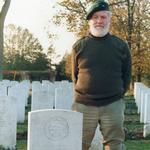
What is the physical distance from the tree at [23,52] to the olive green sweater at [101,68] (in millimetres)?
53791

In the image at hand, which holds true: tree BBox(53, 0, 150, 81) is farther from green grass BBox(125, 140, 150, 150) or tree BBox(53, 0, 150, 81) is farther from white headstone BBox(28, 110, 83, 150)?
white headstone BBox(28, 110, 83, 150)

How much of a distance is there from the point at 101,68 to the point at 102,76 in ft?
0.30

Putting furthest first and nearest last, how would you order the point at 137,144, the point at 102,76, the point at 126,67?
the point at 137,144
the point at 126,67
the point at 102,76

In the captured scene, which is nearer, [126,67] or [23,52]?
[126,67]

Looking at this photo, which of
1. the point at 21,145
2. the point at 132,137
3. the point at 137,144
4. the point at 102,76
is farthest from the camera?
the point at 132,137

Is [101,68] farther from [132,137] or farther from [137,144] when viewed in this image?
[132,137]

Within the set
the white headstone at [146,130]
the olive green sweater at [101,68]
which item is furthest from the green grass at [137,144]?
the olive green sweater at [101,68]

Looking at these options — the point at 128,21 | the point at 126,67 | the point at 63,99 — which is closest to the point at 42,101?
the point at 63,99

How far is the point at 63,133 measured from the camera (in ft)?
23.4

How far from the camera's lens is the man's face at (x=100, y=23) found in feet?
22.8

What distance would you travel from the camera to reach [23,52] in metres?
64.9

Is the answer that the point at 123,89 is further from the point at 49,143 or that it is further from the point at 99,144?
the point at 99,144

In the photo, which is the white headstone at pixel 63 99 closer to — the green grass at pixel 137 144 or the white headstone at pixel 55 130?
the green grass at pixel 137 144

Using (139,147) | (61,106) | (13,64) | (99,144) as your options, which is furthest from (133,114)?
(13,64)
